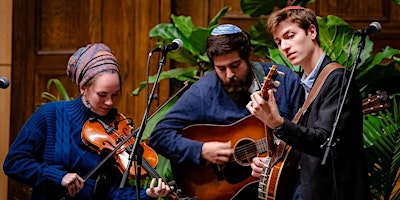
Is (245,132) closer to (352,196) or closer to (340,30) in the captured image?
(352,196)

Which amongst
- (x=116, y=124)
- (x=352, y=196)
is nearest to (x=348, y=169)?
(x=352, y=196)

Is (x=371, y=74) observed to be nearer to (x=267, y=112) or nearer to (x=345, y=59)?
(x=345, y=59)

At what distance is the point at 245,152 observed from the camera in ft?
12.6

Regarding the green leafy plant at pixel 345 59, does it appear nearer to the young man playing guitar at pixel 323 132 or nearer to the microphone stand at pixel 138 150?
the young man playing guitar at pixel 323 132

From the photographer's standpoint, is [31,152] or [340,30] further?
[340,30]

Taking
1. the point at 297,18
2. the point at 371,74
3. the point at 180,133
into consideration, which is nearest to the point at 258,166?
the point at 180,133

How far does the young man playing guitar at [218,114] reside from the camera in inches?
149

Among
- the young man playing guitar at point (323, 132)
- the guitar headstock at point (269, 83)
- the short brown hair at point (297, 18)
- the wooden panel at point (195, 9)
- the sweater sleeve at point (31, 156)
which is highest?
the short brown hair at point (297, 18)

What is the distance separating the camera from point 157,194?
3541 millimetres

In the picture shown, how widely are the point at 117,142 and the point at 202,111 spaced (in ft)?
1.53

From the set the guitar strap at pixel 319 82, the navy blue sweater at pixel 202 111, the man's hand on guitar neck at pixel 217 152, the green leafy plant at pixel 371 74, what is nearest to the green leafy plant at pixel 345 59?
the green leafy plant at pixel 371 74

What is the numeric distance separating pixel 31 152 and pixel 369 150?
1.74m

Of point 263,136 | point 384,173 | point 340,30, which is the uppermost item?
point 340,30

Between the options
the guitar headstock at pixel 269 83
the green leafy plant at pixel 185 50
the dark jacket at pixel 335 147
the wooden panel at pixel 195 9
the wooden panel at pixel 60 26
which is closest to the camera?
the dark jacket at pixel 335 147
